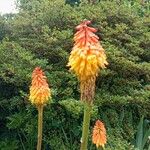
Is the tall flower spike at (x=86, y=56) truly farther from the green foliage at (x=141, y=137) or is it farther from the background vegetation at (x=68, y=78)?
the green foliage at (x=141, y=137)

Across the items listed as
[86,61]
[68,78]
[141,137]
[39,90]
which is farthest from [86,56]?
[68,78]

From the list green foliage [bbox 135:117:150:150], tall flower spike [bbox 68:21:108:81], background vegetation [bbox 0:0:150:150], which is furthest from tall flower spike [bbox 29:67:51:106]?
green foliage [bbox 135:117:150:150]

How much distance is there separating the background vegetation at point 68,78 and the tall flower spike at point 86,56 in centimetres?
439

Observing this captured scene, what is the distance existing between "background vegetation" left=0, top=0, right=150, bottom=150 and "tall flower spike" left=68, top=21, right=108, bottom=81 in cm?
439

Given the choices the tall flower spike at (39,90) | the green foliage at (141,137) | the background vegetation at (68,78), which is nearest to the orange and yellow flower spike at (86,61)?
the tall flower spike at (39,90)

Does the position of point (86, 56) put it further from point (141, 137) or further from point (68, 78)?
point (68, 78)

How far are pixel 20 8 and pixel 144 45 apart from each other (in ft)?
12.8

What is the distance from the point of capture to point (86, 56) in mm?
3912

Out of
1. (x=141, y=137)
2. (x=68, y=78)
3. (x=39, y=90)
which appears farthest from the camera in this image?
(x=68, y=78)

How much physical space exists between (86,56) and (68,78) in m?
5.52

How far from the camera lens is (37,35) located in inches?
403

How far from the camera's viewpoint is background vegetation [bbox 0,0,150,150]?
29.8ft

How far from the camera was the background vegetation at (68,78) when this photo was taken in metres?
9.09

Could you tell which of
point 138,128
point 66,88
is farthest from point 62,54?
point 138,128
